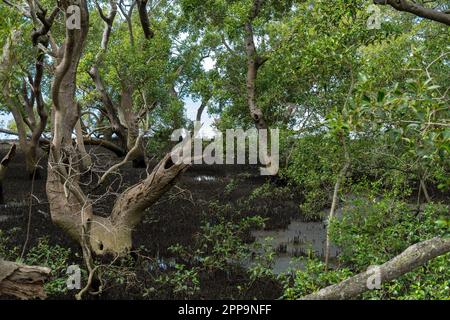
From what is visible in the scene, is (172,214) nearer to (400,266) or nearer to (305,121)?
(305,121)

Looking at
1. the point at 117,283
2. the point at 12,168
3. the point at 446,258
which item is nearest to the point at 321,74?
the point at 446,258

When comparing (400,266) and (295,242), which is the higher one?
(400,266)

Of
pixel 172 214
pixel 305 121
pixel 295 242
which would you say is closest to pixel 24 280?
pixel 295 242

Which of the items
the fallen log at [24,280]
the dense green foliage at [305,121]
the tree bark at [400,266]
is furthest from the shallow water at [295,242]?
the tree bark at [400,266]

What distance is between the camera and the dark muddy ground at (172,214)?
647 cm

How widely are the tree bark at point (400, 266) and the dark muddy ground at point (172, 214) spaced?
287 centimetres

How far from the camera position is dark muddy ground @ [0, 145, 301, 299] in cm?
647

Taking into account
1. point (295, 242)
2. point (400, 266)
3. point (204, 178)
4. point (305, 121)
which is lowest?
point (295, 242)

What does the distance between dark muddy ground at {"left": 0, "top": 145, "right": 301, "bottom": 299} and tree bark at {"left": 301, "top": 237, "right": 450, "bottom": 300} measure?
287 cm

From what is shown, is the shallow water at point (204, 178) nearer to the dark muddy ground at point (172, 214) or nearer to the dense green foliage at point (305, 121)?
the dark muddy ground at point (172, 214)

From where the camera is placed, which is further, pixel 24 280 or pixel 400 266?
pixel 24 280

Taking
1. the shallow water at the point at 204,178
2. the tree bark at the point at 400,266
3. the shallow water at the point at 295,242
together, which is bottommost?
the shallow water at the point at 295,242

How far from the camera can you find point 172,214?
10664 mm

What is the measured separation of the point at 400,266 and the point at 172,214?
7.70 metres
